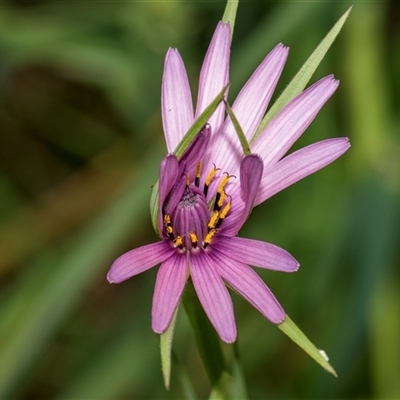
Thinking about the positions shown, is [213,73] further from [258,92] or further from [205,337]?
[205,337]

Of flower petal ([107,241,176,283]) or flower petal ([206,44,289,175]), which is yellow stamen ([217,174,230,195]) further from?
flower petal ([107,241,176,283])

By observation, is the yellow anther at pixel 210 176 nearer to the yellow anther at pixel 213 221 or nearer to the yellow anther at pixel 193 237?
the yellow anther at pixel 213 221

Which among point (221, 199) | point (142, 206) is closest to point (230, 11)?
point (221, 199)

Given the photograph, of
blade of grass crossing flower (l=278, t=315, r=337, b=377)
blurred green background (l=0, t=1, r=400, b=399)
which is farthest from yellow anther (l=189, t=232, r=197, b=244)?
blurred green background (l=0, t=1, r=400, b=399)

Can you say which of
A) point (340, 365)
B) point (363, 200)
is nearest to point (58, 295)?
point (340, 365)

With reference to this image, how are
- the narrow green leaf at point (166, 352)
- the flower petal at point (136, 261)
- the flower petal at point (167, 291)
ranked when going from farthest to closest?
the flower petal at point (136, 261), the flower petal at point (167, 291), the narrow green leaf at point (166, 352)

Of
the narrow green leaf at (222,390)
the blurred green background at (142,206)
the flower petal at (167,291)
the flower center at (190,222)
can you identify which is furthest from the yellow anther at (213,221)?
the blurred green background at (142,206)
